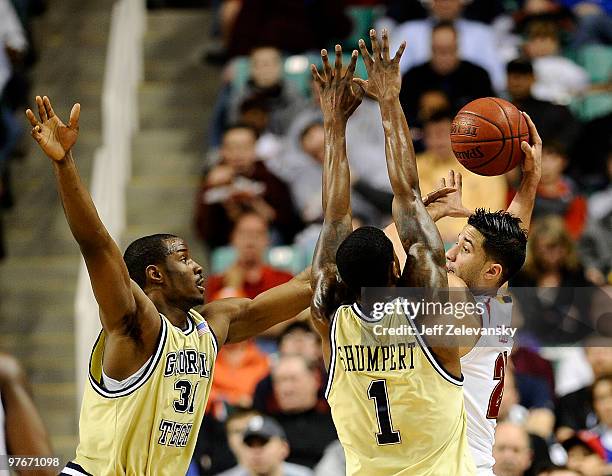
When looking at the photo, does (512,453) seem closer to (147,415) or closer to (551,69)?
(147,415)

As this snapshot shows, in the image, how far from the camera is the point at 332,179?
202 inches

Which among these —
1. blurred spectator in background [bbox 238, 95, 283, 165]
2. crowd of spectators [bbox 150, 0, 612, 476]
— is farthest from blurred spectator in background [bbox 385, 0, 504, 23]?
blurred spectator in background [bbox 238, 95, 283, 165]

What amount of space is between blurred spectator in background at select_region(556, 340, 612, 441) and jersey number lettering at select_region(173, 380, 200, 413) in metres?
2.93

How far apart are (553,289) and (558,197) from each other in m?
0.98

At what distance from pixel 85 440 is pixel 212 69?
6327 mm

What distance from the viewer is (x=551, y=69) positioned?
9.59 m

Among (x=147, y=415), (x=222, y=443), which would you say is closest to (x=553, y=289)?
(x=222, y=443)

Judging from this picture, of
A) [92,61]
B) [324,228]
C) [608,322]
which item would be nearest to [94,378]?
[324,228]

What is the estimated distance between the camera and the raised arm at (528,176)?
5457mm

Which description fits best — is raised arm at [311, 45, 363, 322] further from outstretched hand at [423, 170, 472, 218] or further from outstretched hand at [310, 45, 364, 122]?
outstretched hand at [423, 170, 472, 218]

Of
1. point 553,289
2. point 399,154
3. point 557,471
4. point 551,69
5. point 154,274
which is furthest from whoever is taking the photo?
point 551,69

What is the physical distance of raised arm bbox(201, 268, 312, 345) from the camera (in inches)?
219

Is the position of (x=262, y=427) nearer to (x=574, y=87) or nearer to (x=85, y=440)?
(x=85, y=440)

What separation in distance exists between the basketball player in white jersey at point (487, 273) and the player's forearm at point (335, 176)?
509 millimetres
